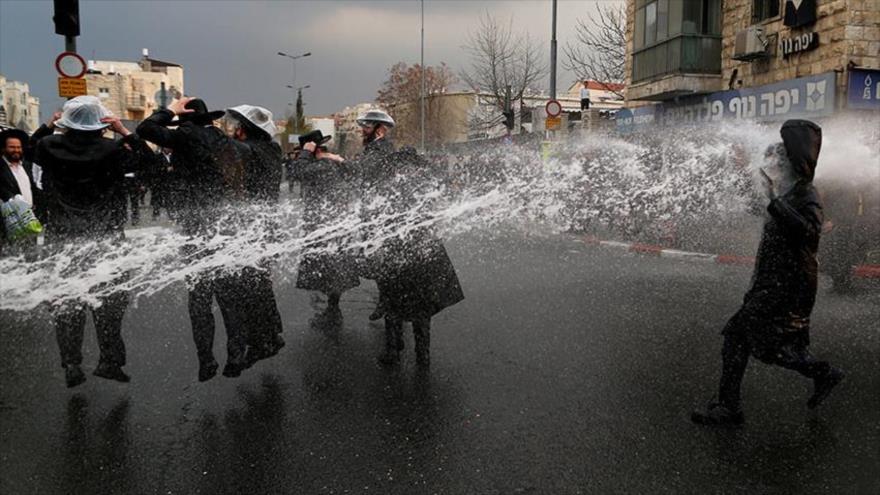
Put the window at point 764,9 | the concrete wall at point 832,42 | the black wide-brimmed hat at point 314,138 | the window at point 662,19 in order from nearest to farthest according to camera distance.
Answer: the black wide-brimmed hat at point 314,138 → the concrete wall at point 832,42 → the window at point 764,9 → the window at point 662,19

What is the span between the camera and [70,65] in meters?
10.6

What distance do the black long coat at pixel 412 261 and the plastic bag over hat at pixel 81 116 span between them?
176 centimetres

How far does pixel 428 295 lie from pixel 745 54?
14704 mm

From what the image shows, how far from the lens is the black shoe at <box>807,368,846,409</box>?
11.6 feet

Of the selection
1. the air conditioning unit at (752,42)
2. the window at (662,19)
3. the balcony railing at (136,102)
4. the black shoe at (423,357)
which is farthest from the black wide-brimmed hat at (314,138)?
the balcony railing at (136,102)

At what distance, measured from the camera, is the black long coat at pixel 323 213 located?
18.3 feet

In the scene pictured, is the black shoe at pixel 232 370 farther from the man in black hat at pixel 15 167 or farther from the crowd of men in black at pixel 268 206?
the man in black hat at pixel 15 167

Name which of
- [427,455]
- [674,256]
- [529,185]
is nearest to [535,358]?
[427,455]

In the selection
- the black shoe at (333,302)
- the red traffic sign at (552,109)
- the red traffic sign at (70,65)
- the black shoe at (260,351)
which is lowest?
the black shoe at (333,302)

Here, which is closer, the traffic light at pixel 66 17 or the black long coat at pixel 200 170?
the black long coat at pixel 200 170

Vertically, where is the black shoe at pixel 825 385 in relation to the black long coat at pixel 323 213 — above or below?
below

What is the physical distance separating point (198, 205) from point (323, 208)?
1.86m

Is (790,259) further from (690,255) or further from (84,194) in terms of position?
(690,255)

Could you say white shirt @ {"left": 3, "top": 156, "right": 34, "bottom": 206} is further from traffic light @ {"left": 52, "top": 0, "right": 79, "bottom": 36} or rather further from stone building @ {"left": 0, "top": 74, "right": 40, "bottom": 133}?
stone building @ {"left": 0, "top": 74, "right": 40, "bottom": 133}
